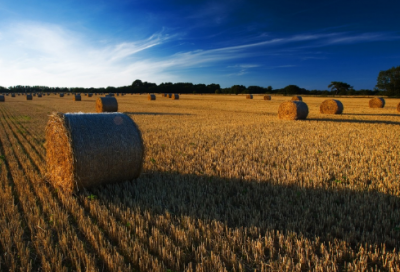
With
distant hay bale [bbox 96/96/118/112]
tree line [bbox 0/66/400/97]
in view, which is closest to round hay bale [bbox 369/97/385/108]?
distant hay bale [bbox 96/96/118/112]

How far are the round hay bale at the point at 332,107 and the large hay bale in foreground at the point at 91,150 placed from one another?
1940 cm

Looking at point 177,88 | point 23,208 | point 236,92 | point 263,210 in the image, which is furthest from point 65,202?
point 177,88

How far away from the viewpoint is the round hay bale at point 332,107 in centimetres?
2050

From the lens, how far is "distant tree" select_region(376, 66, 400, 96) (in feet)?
240

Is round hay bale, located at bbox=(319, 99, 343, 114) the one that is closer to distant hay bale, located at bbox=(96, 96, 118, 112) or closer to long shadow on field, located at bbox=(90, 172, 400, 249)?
distant hay bale, located at bbox=(96, 96, 118, 112)

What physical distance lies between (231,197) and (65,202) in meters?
2.99

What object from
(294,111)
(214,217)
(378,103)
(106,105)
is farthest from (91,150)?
(378,103)

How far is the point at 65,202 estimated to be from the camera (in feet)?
14.9

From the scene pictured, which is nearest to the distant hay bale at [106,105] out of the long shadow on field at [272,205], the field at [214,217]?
the field at [214,217]

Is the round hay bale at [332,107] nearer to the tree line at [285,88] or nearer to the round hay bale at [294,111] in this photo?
the round hay bale at [294,111]

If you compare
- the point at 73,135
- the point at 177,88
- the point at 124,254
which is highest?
the point at 177,88

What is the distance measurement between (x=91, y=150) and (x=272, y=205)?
11.9 feet

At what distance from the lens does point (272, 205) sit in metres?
4.30

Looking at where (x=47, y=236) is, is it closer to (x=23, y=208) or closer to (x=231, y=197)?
(x=23, y=208)
